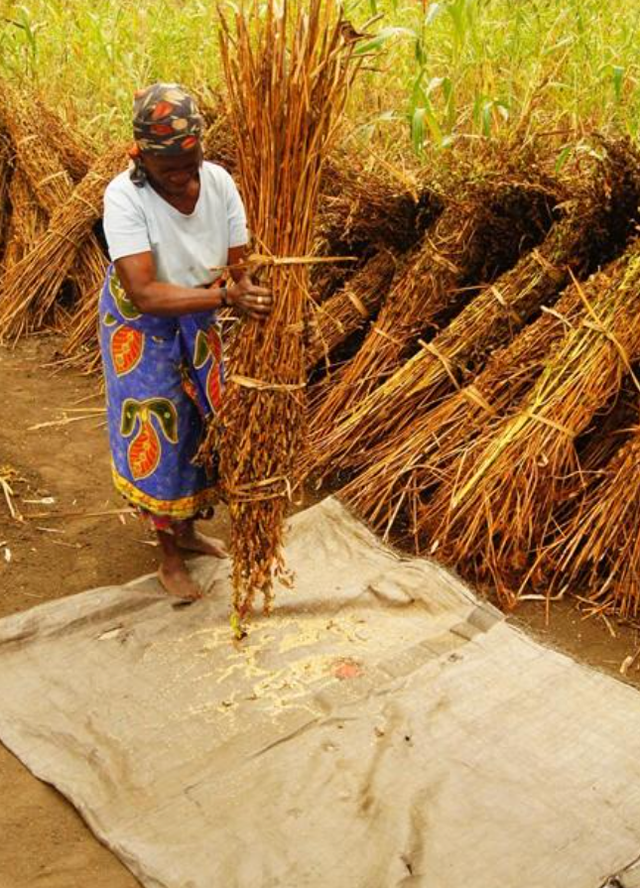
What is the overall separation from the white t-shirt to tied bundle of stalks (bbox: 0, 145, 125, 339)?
7.09ft

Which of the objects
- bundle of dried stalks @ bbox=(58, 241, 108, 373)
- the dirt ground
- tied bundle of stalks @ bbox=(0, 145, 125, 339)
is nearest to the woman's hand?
the dirt ground

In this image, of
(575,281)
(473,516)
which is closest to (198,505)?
(473,516)

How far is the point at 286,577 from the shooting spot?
2953 millimetres

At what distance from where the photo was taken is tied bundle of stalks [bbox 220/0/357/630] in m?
2.13

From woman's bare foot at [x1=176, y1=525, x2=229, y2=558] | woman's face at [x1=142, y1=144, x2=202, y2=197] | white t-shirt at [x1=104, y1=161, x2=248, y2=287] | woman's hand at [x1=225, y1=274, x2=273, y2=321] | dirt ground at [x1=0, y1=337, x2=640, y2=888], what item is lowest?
dirt ground at [x1=0, y1=337, x2=640, y2=888]

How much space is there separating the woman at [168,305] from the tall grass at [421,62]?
0.70 meters

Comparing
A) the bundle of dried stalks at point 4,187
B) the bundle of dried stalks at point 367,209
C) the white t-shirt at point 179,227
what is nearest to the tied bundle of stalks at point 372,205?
the bundle of dried stalks at point 367,209

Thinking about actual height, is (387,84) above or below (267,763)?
above

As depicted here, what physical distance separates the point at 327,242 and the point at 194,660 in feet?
5.91

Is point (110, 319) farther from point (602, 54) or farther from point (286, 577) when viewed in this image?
point (602, 54)

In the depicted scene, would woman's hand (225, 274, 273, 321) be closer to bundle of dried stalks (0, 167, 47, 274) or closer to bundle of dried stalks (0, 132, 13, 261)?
bundle of dried stalks (0, 167, 47, 274)

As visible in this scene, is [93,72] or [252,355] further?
[93,72]

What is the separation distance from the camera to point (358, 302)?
3697 millimetres

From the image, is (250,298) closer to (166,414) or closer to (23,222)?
(166,414)
